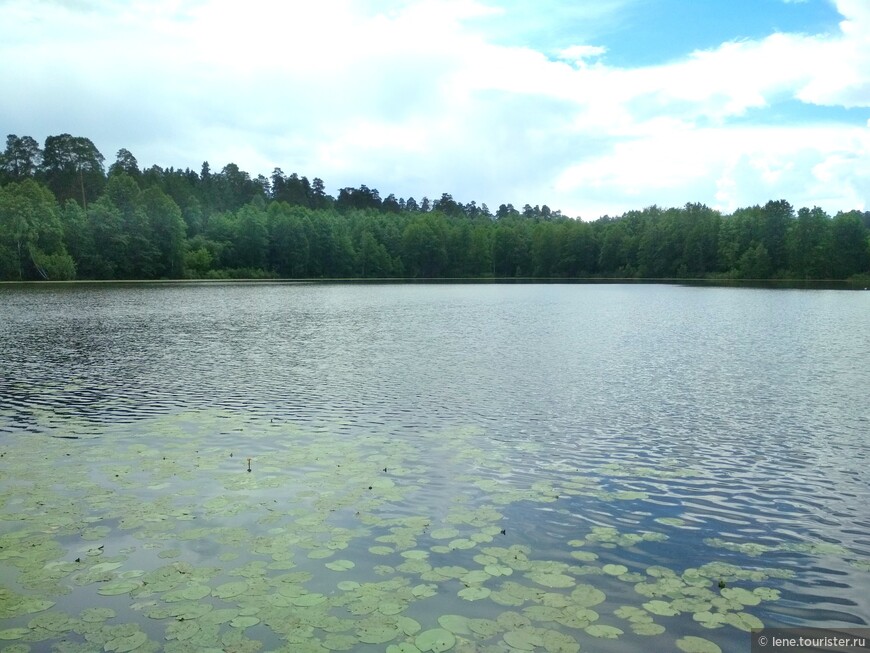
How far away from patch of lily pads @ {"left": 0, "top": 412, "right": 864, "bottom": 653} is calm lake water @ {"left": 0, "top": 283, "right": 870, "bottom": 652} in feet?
0.13

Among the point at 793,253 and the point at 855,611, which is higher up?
the point at 793,253

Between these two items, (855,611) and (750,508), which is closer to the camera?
(855,611)

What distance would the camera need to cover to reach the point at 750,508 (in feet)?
36.7

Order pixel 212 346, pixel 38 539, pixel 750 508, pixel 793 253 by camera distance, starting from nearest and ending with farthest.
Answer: pixel 38 539 < pixel 750 508 < pixel 212 346 < pixel 793 253

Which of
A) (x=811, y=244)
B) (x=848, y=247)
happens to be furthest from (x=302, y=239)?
(x=848, y=247)

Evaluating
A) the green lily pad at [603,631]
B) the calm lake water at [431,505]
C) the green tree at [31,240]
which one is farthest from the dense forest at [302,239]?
the green lily pad at [603,631]

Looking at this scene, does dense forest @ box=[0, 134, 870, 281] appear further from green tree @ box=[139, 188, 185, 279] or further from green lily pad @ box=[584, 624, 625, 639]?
green lily pad @ box=[584, 624, 625, 639]

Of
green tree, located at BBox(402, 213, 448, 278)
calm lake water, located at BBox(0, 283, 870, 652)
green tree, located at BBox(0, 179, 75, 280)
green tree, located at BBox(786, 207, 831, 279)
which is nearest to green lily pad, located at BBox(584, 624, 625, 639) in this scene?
calm lake water, located at BBox(0, 283, 870, 652)

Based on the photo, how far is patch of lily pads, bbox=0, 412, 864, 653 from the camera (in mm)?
7266

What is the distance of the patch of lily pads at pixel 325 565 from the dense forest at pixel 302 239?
116725mm

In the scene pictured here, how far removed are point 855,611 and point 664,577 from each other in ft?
6.82

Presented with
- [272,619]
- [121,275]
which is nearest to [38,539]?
[272,619]

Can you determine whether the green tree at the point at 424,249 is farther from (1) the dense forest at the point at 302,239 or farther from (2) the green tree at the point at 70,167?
(2) the green tree at the point at 70,167

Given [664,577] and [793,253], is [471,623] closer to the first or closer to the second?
[664,577]
